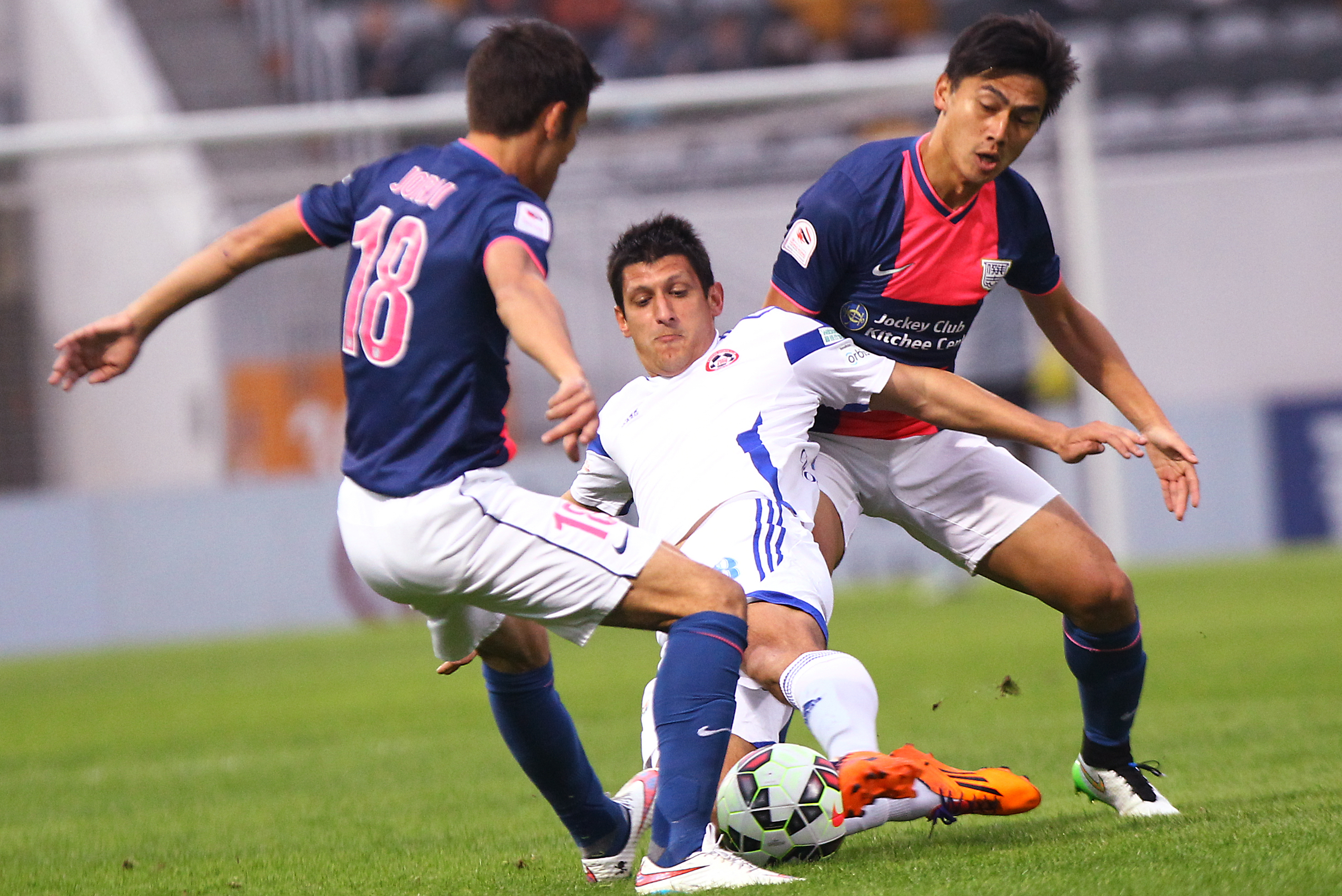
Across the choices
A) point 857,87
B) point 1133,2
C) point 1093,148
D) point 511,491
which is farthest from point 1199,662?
point 1133,2

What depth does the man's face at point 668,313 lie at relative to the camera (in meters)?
4.34

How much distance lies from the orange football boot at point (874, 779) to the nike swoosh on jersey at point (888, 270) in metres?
1.65

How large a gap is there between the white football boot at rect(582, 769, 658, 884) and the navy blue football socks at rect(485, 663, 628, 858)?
29mm

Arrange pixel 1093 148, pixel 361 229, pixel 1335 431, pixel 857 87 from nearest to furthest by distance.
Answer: pixel 361 229 → pixel 857 87 → pixel 1335 431 → pixel 1093 148

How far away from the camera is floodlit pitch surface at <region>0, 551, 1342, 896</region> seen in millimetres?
3707

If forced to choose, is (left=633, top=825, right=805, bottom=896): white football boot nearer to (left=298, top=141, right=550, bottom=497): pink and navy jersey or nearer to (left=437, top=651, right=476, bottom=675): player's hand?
(left=437, top=651, right=476, bottom=675): player's hand

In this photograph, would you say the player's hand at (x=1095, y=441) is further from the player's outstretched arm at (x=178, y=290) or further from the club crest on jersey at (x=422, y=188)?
the player's outstretched arm at (x=178, y=290)

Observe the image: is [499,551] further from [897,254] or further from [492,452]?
[897,254]

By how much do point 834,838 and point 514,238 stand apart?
1.70 m

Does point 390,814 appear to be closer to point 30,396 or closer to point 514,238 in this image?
point 514,238

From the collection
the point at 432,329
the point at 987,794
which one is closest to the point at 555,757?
the point at 987,794

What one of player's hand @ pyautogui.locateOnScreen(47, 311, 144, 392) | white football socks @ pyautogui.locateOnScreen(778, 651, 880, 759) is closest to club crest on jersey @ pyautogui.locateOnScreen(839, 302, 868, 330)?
white football socks @ pyautogui.locateOnScreen(778, 651, 880, 759)

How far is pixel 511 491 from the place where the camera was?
3424 millimetres

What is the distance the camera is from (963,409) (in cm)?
402
